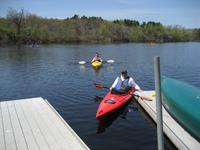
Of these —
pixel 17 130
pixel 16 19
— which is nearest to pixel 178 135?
pixel 17 130

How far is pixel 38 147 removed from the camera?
7418mm

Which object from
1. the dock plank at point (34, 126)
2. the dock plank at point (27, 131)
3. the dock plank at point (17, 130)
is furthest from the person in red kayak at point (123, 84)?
the dock plank at point (17, 130)

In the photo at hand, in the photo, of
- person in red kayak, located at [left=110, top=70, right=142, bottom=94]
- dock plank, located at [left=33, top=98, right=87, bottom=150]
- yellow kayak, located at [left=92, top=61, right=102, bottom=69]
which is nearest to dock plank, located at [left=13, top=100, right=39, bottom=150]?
dock plank, located at [left=33, top=98, right=87, bottom=150]

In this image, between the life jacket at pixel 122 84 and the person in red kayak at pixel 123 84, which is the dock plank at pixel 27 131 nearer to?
the person in red kayak at pixel 123 84

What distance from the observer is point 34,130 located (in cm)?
861

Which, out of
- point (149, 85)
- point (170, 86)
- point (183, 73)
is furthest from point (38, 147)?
point (183, 73)

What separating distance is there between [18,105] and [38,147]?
437 centimetres

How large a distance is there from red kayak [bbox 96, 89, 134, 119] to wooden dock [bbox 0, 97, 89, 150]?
1.75 meters

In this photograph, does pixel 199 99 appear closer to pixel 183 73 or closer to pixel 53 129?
pixel 53 129

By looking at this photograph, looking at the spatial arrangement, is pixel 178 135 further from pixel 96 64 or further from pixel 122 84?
pixel 96 64

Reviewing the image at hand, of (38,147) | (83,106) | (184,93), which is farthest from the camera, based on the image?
(83,106)

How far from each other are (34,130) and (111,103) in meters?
3.63

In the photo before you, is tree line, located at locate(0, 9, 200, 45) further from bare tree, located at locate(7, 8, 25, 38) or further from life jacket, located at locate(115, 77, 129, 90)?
life jacket, located at locate(115, 77, 129, 90)

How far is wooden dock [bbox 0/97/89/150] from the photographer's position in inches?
296
